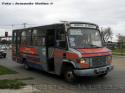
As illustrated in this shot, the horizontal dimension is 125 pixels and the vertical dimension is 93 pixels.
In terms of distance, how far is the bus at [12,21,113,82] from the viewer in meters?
10.4

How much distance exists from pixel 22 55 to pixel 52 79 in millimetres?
4463

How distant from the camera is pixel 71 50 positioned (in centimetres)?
1069

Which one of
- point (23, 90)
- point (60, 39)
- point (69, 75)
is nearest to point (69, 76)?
point (69, 75)

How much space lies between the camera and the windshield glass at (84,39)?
36.1 feet

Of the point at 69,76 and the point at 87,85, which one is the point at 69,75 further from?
the point at 87,85

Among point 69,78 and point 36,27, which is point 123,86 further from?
point 36,27

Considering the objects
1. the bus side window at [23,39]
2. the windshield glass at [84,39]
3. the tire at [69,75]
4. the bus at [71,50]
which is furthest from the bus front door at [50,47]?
the bus side window at [23,39]

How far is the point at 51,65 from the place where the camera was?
1255 cm

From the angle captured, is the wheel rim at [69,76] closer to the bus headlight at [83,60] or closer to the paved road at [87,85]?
the paved road at [87,85]

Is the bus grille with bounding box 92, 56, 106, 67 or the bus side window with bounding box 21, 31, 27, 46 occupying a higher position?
the bus side window with bounding box 21, 31, 27, 46

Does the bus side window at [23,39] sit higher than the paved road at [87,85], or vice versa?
the bus side window at [23,39]

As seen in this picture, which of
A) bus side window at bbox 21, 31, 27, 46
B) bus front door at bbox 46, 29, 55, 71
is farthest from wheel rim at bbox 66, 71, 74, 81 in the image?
bus side window at bbox 21, 31, 27, 46

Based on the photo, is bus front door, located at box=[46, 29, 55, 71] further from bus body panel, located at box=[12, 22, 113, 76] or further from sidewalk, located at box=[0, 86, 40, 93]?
sidewalk, located at box=[0, 86, 40, 93]

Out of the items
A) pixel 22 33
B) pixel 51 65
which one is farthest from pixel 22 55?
pixel 51 65
